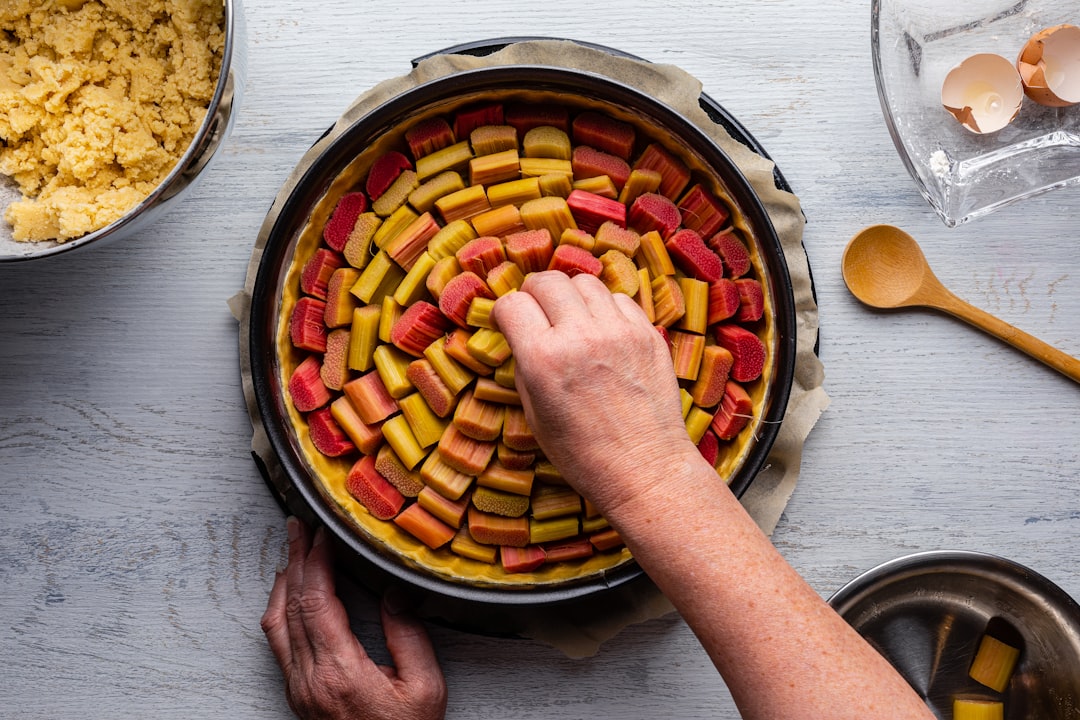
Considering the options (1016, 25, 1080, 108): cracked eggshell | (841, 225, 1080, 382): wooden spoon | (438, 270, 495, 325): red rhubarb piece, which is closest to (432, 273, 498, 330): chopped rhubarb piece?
(438, 270, 495, 325): red rhubarb piece

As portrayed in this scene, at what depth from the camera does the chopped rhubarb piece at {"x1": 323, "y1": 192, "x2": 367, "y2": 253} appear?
1435mm

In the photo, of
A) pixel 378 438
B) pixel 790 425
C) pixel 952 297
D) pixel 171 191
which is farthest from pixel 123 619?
pixel 952 297

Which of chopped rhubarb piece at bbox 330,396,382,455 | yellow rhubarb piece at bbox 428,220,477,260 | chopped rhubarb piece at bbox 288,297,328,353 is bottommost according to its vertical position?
chopped rhubarb piece at bbox 330,396,382,455

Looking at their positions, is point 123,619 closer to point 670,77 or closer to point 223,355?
point 223,355

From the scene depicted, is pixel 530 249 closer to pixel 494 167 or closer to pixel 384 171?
pixel 494 167

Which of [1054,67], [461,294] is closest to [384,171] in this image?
[461,294]

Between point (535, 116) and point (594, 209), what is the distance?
21cm

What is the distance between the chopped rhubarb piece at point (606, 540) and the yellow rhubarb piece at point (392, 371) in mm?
417

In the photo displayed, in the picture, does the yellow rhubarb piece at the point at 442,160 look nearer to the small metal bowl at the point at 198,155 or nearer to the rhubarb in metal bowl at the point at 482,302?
the rhubarb in metal bowl at the point at 482,302

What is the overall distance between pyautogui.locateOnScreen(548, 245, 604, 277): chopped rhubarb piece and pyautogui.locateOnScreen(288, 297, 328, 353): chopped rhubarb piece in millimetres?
430

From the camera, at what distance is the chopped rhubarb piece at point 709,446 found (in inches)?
55.4

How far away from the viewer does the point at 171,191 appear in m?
1.33

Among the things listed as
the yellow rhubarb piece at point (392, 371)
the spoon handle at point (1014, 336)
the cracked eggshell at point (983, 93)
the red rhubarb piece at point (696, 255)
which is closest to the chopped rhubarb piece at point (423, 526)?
the yellow rhubarb piece at point (392, 371)

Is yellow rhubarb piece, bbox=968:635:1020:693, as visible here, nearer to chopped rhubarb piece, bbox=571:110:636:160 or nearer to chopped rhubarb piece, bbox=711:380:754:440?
chopped rhubarb piece, bbox=711:380:754:440
